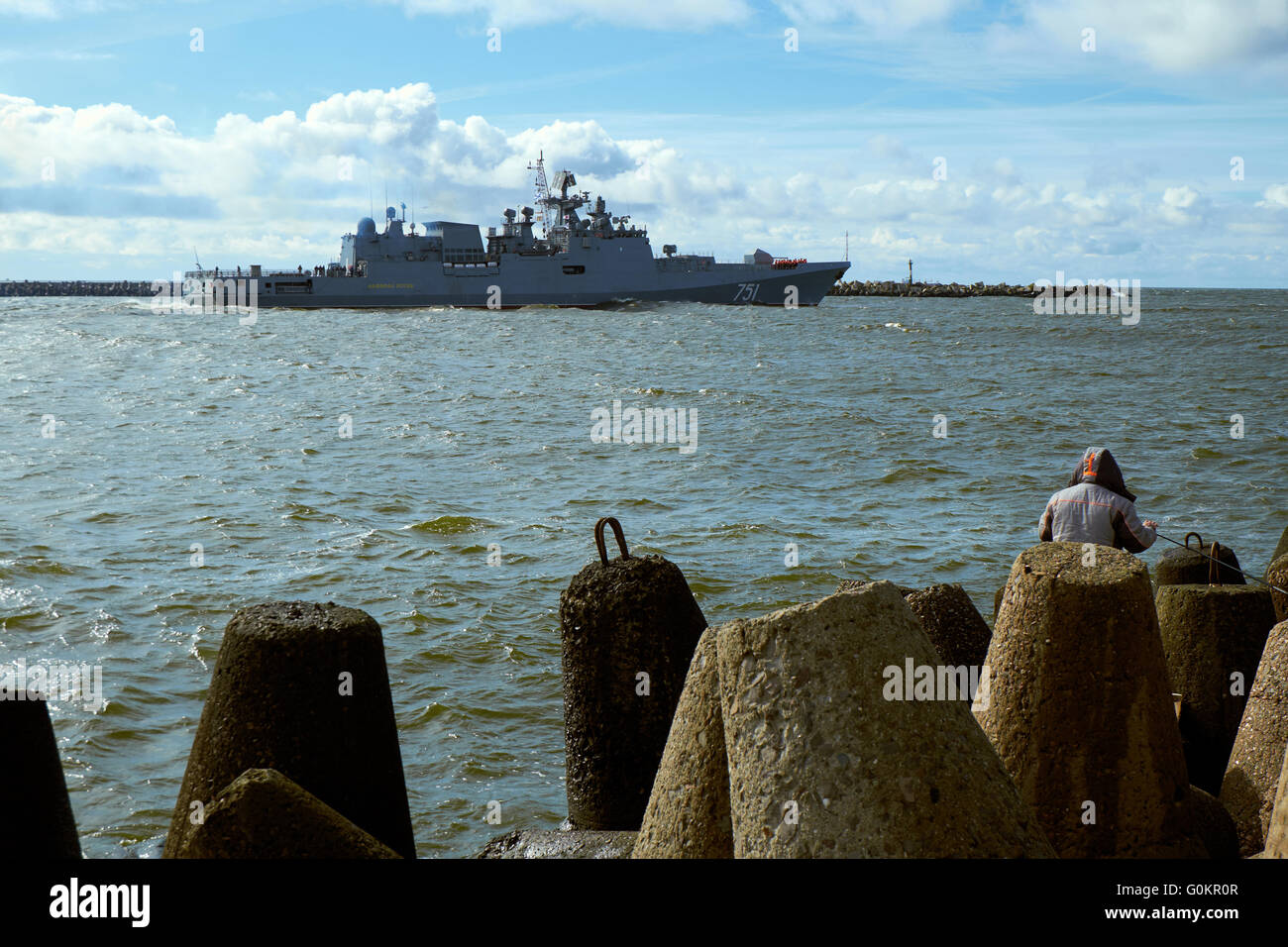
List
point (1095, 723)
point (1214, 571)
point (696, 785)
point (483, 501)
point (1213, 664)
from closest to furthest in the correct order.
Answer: point (696, 785) < point (1095, 723) < point (1213, 664) < point (1214, 571) < point (483, 501)

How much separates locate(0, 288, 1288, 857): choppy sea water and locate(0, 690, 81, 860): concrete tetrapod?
52.9 inches

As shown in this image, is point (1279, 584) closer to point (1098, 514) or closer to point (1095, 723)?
point (1098, 514)

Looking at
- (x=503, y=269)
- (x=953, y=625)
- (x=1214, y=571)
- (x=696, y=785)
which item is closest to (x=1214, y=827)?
(x=953, y=625)

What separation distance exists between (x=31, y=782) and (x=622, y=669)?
1.73m

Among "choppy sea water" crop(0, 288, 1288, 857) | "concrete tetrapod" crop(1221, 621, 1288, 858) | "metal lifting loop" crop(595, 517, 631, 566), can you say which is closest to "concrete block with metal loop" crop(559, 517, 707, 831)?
"metal lifting loop" crop(595, 517, 631, 566)

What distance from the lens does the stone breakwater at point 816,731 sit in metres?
2.13

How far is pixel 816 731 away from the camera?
212cm

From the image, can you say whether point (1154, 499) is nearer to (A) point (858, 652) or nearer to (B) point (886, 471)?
(B) point (886, 471)

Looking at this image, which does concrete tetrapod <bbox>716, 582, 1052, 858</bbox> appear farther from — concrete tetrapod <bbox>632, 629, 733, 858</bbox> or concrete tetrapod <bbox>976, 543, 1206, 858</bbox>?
concrete tetrapod <bbox>976, 543, 1206, 858</bbox>

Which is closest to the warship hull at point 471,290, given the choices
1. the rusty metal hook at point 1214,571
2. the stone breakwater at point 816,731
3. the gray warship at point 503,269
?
the gray warship at point 503,269

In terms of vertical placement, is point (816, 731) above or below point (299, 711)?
above

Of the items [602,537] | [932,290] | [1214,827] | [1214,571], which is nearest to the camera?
[1214,827]

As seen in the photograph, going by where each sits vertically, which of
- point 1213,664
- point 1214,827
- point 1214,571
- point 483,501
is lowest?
point 483,501

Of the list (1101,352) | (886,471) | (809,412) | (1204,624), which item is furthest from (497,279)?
(1204,624)
